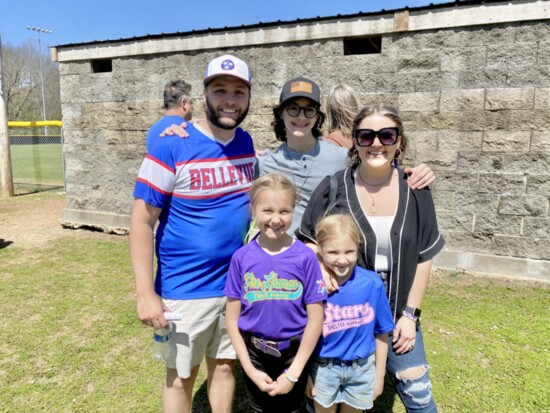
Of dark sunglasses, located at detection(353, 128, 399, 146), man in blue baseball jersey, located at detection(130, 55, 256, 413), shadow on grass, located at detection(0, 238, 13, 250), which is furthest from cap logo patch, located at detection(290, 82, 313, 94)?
shadow on grass, located at detection(0, 238, 13, 250)

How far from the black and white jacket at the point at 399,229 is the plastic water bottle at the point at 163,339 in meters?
0.82

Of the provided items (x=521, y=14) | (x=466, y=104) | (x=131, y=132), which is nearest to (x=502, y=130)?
(x=466, y=104)

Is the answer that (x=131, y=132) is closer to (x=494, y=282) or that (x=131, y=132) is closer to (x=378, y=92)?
(x=378, y=92)

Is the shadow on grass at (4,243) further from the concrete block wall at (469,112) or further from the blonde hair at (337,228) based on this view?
the blonde hair at (337,228)

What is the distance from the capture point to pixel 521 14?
4.32 m

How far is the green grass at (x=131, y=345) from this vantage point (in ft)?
9.36

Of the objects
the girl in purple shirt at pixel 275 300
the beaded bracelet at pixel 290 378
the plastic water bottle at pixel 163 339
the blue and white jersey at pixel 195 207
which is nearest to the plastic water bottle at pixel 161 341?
the plastic water bottle at pixel 163 339

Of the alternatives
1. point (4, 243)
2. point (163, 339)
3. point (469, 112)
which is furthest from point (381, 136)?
point (4, 243)

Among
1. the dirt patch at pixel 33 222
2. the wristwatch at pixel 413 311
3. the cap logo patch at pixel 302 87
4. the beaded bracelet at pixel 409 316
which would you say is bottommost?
Answer: the dirt patch at pixel 33 222

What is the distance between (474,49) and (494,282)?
2664 millimetres

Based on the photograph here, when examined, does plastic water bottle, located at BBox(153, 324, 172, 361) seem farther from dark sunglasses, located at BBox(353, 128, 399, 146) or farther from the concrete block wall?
the concrete block wall

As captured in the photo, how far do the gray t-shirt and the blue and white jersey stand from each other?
A: 21 centimetres

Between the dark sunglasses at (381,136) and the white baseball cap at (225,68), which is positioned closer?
the dark sunglasses at (381,136)

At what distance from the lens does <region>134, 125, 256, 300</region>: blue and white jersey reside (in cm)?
203
